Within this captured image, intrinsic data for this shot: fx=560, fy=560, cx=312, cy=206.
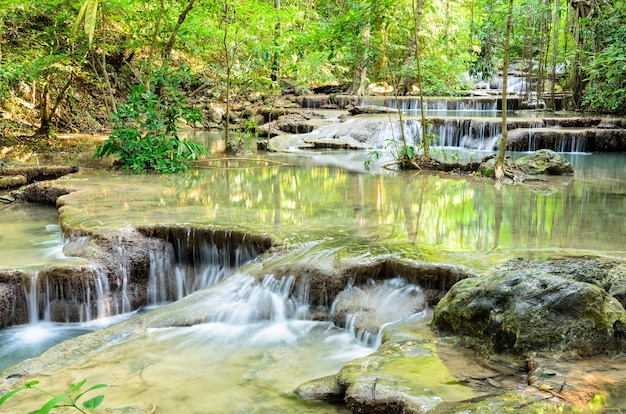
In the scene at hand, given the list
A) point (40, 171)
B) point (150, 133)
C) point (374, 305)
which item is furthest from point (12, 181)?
point (374, 305)

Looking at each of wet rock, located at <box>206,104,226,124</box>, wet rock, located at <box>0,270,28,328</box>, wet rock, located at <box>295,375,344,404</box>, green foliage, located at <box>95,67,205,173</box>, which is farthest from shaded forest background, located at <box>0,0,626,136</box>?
wet rock, located at <box>295,375,344,404</box>

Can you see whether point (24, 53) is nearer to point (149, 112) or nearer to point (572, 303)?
point (149, 112)

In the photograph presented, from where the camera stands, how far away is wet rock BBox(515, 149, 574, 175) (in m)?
10.3

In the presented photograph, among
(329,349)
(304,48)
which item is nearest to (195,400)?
(329,349)

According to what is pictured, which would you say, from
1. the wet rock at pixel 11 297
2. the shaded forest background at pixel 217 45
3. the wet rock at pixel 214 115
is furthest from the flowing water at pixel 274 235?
the wet rock at pixel 214 115

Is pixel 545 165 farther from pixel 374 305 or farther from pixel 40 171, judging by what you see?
pixel 40 171

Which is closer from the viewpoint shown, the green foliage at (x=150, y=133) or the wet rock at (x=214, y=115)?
the green foliage at (x=150, y=133)

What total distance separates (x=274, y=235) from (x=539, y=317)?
9.74ft

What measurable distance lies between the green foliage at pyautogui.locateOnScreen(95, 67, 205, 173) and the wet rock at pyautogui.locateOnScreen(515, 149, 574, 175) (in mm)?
6408

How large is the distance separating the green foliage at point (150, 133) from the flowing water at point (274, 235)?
58 centimetres

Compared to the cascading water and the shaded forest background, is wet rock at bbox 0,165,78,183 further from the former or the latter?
→ the cascading water

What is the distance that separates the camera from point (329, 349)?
4.29 metres

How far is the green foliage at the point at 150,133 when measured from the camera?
404 inches

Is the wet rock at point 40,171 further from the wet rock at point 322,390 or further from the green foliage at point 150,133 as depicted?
the wet rock at point 322,390
